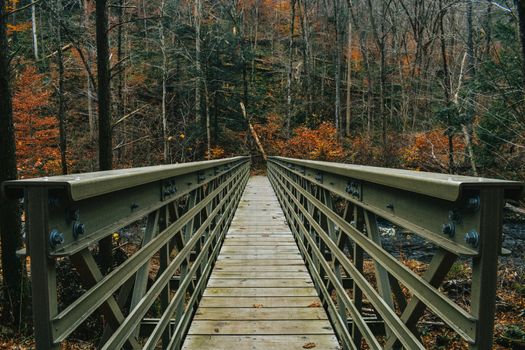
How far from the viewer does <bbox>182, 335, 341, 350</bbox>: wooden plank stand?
9.34 ft

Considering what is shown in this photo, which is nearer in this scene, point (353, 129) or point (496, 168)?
point (496, 168)

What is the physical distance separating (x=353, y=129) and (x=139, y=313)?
30.8 metres

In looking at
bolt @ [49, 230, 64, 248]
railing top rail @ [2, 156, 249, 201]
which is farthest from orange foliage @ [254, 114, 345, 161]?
bolt @ [49, 230, 64, 248]

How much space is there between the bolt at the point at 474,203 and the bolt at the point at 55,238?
1268 millimetres

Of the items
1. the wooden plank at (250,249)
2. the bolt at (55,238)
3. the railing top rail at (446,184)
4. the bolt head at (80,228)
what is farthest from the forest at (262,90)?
the bolt at (55,238)

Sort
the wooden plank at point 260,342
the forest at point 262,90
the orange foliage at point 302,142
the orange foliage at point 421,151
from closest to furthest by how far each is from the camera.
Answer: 1. the wooden plank at point 260,342
2. the forest at point 262,90
3. the orange foliage at point 421,151
4. the orange foliage at point 302,142

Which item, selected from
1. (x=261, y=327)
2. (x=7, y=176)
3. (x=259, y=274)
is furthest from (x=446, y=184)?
(x=7, y=176)

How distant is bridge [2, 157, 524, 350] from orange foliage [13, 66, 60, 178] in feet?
56.2

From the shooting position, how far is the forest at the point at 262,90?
49.0ft

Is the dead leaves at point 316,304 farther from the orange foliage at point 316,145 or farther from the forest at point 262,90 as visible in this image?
the orange foliage at point 316,145

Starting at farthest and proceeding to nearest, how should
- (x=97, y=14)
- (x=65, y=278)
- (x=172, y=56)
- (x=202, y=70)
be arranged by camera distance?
1. (x=172, y=56)
2. (x=202, y=70)
3. (x=97, y=14)
4. (x=65, y=278)

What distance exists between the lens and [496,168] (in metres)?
14.0

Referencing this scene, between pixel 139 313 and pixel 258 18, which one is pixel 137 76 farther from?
pixel 139 313

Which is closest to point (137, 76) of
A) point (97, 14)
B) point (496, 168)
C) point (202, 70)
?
point (202, 70)
